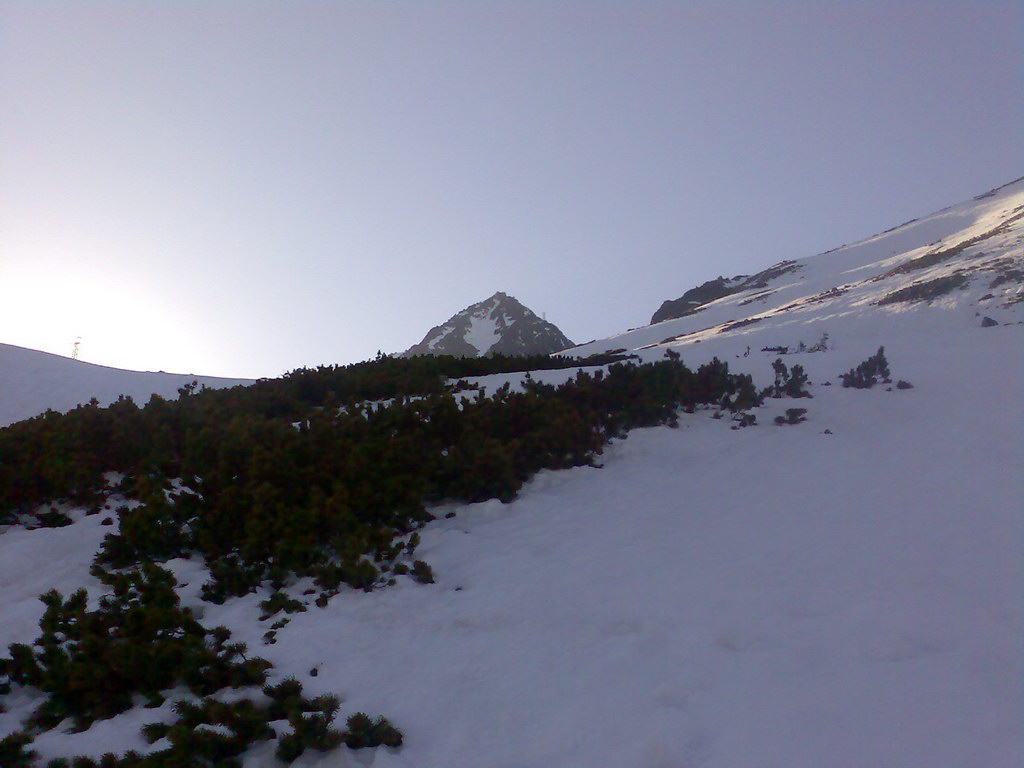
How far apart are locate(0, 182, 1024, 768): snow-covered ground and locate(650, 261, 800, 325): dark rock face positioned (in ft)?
127

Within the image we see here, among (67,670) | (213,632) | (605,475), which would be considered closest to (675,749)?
(213,632)

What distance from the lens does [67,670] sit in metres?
4.44

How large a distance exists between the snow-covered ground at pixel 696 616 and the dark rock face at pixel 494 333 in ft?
139

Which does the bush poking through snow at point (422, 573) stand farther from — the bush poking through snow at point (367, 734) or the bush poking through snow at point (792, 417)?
the bush poking through snow at point (792, 417)

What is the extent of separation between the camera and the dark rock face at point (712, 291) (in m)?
45.1

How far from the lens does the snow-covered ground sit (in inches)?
141

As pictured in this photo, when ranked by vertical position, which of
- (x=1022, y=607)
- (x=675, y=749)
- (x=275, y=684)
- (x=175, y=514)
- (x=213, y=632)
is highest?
(x=175, y=514)

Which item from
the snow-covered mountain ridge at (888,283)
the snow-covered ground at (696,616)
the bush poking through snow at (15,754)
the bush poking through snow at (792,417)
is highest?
the snow-covered mountain ridge at (888,283)

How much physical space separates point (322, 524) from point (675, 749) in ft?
14.4

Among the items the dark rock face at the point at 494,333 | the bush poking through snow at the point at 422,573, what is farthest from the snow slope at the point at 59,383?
the dark rock face at the point at 494,333

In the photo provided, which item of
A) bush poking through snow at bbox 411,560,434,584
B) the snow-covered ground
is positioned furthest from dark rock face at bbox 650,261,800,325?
bush poking through snow at bbox 411,560,434,584

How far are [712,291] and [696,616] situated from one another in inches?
1947

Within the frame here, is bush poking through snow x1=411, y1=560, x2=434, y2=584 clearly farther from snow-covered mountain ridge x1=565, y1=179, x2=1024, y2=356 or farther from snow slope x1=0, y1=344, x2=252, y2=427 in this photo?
snow-covered mountain ridge x1=565, y1=179, x2=1024, y2=356

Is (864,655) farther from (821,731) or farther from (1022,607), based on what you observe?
(1022,607)
